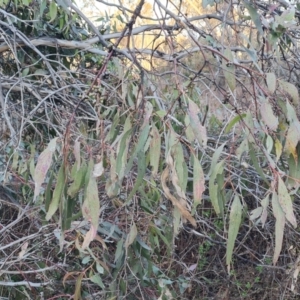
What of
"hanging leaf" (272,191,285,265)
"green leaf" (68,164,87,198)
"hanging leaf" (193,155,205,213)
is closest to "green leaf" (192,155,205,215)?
"hanging leaf" (193,155,205,213)

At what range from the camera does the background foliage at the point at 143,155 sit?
0.83 meters

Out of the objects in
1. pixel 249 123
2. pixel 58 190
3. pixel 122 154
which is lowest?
pixel 58 190

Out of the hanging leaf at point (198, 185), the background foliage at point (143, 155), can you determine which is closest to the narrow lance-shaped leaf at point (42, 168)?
the background foliage at point (143, 155)

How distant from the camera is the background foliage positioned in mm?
832

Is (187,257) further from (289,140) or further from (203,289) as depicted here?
(289,140)

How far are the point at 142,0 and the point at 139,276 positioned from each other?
0.93 m

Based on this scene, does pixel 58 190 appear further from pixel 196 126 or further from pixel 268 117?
pixel 268 117

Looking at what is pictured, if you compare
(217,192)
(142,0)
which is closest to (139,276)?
(217,192)

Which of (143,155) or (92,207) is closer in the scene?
(92,207)

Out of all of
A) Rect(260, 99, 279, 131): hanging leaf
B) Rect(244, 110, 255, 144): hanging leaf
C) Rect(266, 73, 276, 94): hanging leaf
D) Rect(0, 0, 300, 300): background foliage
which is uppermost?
Rect(266, 73, 276, 94): hanging leaf

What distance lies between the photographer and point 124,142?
0.84 meters

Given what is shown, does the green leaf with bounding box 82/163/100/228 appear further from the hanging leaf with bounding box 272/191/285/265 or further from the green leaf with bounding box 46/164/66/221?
the hanging leaf with bounding box 272/191/285/265

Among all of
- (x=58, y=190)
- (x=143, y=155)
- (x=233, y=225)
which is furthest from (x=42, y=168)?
(x=233, y=225)

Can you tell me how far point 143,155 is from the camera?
863 mm
